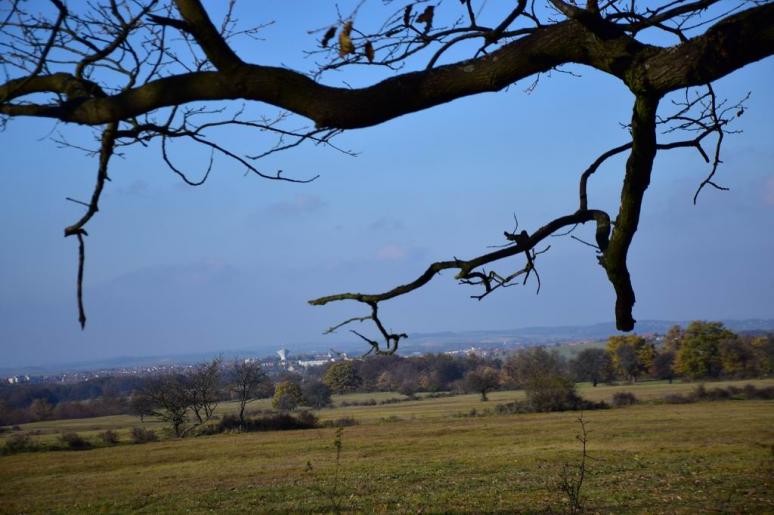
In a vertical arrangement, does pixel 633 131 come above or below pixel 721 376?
above

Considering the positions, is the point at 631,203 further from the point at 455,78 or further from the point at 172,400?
the point at 172,400

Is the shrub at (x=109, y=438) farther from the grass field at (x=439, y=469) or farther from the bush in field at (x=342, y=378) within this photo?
the bush in field at (x=342, y=378)

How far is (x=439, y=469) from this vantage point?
25750 millimetres

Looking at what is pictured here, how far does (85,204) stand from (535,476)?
21415mm

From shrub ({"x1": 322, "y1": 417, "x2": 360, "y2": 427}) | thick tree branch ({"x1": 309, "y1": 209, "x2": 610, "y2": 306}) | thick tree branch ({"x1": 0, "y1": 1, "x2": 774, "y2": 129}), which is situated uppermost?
thick tree branch ({"x1": 0, "y1": 1, "x2": 774, "y2": 129})

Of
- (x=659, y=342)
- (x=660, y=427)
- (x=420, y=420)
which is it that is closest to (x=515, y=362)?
(x=659, y=342)

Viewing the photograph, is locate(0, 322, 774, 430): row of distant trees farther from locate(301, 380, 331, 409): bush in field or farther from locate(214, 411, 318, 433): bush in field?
locate(214, 411, 318, 433): bush in field

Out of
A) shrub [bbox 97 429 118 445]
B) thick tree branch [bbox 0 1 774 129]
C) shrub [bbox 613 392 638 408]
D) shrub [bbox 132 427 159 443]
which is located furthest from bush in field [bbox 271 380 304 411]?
thick tree branch [bbox 0 1 774 129]

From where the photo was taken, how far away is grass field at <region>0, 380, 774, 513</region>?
1691cm

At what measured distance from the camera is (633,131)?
9.04 feet

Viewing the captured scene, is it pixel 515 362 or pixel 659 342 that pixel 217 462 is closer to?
pixel 515 362

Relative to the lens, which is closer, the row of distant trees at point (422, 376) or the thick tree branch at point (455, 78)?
the thick tree branch at point (455, 78)

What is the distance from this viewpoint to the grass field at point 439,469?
16906mm

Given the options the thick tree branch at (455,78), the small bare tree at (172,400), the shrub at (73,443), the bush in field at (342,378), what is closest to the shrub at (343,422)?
the bush in field at (342,378)
